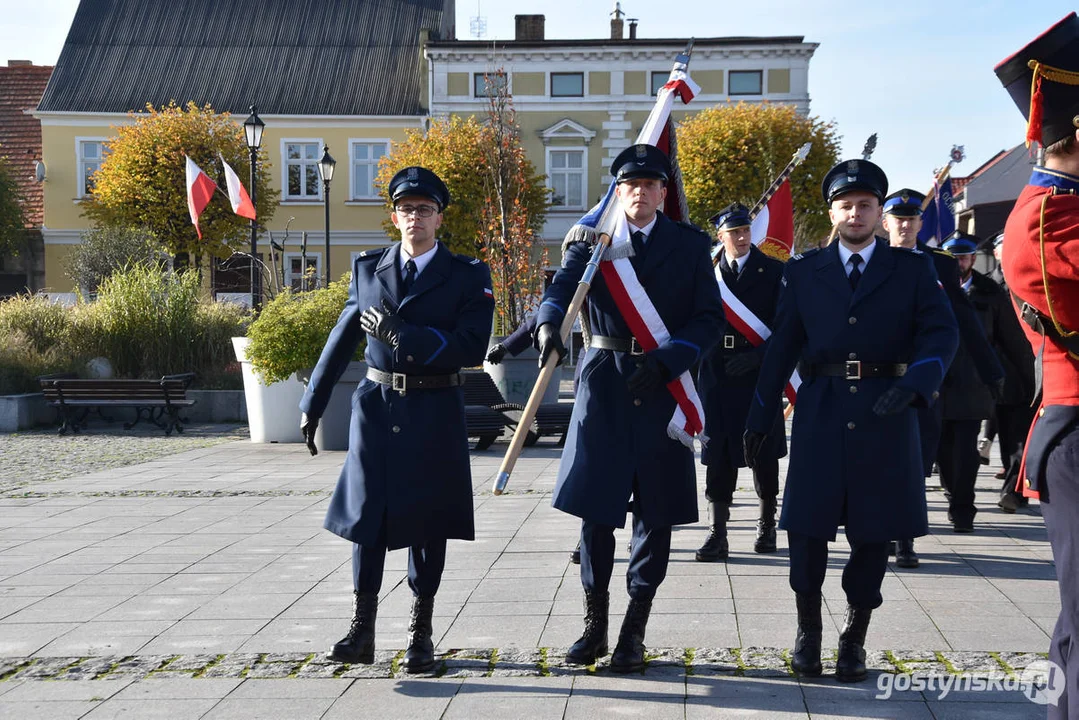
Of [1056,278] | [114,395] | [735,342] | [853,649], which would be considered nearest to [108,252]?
[114,395]

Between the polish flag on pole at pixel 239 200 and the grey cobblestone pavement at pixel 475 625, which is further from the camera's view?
the polish flag on pole at pixel 239 200

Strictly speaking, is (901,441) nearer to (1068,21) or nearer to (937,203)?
(1068,21)

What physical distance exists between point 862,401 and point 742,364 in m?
2.57

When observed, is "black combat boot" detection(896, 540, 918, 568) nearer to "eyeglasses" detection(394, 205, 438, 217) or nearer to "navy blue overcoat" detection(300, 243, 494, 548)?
"navy blue overcoat" detection(300, 243, 494, 548)

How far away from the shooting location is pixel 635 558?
16.3ft

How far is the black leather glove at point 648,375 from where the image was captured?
4680 millimetres

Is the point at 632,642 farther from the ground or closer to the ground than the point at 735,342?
closer to the ground

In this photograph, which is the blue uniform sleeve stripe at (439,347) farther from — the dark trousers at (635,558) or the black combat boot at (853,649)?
the black combat boot at (853,649)

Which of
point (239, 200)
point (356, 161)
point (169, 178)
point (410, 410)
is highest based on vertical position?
point (356, 161)

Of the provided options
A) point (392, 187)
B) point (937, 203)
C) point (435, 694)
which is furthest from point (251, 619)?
point (937, 203)

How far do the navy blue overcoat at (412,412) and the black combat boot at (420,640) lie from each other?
274 millimetres

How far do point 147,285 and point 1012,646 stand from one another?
1643cm

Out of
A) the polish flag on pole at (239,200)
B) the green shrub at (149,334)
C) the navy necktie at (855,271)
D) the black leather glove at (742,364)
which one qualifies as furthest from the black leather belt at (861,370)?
the polish flag on pole at (239,200)

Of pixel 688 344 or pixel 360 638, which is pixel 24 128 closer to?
pixel 360 638
